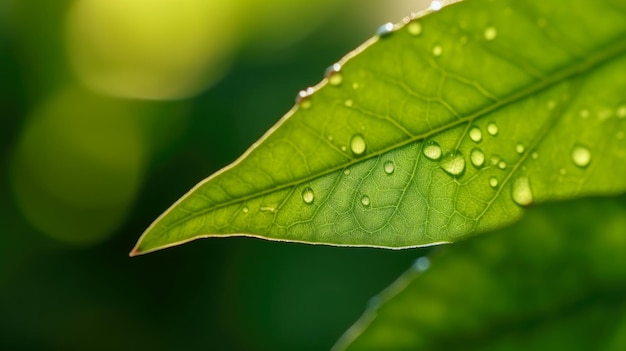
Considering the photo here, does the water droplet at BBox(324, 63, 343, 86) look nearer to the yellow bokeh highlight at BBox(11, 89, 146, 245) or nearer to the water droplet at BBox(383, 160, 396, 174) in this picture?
the water droplet at BBox(383, 160, 396, 174)

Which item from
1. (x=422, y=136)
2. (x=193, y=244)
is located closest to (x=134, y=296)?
(x=193, y=244)

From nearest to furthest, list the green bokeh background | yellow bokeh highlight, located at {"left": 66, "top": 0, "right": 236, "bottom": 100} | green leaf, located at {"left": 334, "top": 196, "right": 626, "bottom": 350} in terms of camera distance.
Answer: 1. green leaf, located at {"left": 334, "top": 196, "right": 626, "bottom": 350}
2. the green bokeh background
3. yellow bokeh highlight, located at {"left": 66, "top": 0, "right": 236, "bottom": 100}

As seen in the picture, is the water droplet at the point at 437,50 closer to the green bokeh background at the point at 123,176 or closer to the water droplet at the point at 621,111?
the water droplet at the point at 621,111

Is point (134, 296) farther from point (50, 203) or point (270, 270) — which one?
point (270, 270)

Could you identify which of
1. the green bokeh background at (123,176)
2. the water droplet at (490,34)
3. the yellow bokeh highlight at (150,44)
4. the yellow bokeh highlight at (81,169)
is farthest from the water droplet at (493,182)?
the yellow bokeh highlight at (81,169)

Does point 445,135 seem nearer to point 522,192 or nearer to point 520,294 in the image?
point 522,192

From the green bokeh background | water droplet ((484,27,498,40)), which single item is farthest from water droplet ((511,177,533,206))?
the green bokeh background
